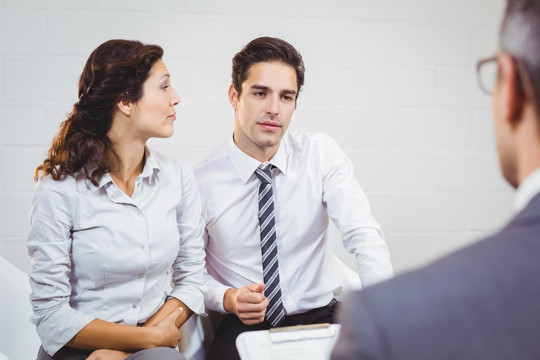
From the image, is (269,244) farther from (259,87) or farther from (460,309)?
(460,309)

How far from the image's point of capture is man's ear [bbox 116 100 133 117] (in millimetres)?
1636

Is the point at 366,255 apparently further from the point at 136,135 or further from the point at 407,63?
the point at 407,63

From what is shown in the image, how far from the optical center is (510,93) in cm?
65

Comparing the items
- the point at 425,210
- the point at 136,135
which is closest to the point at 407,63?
the point at 425,210

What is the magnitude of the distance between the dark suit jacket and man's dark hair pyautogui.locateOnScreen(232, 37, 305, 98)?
1.56m

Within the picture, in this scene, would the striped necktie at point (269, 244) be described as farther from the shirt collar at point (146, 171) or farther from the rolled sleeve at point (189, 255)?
the shirt collar at point (146, 171)

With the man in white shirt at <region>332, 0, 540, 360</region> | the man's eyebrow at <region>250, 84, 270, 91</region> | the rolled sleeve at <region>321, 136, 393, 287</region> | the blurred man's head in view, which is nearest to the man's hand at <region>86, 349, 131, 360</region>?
the rolled sleeve at <region>321, 136, 393, 287</region>

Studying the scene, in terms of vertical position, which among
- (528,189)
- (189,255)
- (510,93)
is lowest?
(189,255)

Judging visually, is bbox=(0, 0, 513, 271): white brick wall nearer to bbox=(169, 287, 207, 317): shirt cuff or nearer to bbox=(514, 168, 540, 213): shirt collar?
bbox=(169, 287, 207, 317): shirt cuff

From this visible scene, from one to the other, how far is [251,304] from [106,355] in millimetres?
454

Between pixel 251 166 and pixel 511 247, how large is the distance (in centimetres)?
146

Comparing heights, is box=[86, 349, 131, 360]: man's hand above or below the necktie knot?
below

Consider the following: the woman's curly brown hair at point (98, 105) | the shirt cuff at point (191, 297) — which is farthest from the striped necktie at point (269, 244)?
the woman's curly brown hair at point (98, 105)

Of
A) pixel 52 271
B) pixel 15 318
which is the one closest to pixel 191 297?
pixel 52 271
